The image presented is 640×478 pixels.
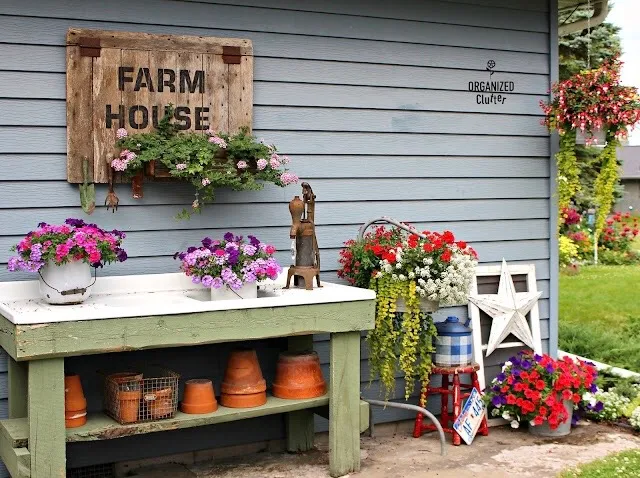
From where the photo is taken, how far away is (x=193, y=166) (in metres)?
4.50

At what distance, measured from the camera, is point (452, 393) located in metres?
5.28

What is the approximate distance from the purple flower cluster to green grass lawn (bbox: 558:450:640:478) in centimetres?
194

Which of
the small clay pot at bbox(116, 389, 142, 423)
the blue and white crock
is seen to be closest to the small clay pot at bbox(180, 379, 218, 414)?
the small clay pot at bbox(116, 389, 142, 423)

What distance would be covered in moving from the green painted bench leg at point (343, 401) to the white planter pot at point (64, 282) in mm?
1296

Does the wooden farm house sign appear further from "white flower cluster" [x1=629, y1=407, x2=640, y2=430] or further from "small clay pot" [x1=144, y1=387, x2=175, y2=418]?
"white flower cluster" [x1=629, y1=407, x2=640, y2=430]

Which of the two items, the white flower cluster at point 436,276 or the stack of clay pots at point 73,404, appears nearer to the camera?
the stack of clay pots at point 73,404

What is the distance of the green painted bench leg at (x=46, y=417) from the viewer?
3762mm

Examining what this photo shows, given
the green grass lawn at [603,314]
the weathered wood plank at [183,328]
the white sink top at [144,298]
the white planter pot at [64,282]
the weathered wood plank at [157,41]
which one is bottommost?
the green grass lawn at [603,314]

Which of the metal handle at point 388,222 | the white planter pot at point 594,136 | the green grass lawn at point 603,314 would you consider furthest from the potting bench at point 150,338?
the green grass lawn at point 603,314

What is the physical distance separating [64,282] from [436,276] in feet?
6.51

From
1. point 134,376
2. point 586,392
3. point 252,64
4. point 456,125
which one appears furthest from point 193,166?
point 586,392

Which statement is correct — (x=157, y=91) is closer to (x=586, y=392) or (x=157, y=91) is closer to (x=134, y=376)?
(x=134, y=376)

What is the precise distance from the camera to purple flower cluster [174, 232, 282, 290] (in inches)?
169

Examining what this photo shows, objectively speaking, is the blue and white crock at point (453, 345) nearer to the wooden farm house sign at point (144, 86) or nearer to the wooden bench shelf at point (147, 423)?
the wooden bench shelf at point (147, 423)
